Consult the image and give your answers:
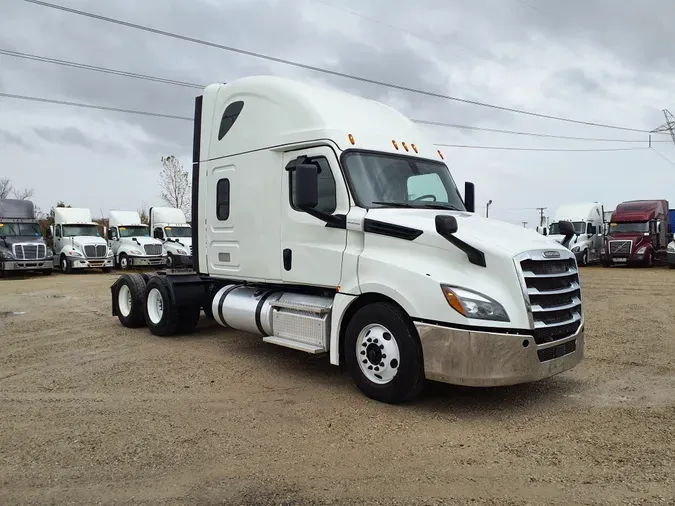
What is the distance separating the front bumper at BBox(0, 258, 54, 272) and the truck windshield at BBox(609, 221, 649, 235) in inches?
1079

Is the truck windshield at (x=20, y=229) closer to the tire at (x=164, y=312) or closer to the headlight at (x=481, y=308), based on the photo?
the tire at (x=164, y=312)

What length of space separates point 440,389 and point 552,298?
157 cm

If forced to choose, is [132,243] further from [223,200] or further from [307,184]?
[307,184]

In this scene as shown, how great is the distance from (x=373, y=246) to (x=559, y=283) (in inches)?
73.5

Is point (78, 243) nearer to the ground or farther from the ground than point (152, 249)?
farther from the ground

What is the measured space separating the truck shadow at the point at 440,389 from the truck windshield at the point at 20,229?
2122cm

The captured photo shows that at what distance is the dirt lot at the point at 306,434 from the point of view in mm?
3574

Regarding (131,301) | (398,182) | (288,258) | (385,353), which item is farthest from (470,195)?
(131,301)

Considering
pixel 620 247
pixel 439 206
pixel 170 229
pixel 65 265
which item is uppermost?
pixel 439 206

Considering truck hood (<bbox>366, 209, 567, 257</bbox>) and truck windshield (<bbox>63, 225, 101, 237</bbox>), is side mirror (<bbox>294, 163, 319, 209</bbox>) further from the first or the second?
truck windshield (<bbox>63, 225, 101, 237</bbox>)

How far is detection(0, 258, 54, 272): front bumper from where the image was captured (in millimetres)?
22828

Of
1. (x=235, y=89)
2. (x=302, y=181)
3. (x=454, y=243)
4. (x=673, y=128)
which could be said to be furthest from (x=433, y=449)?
(x=673, y=128)

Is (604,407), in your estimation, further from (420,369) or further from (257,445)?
(257,445)

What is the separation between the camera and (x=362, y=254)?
563 centimetres
